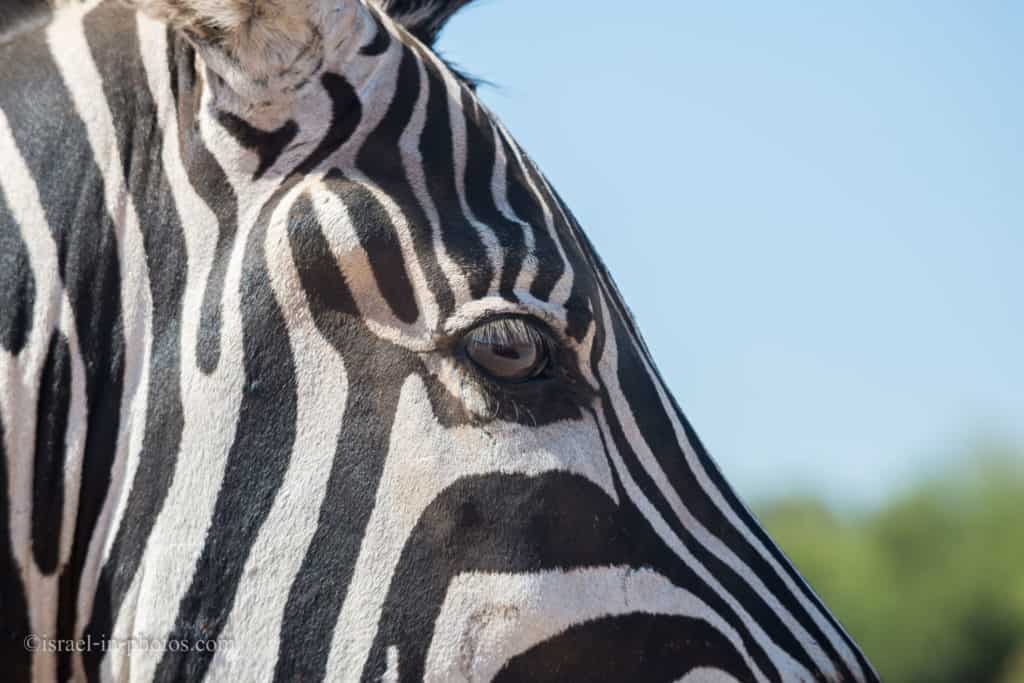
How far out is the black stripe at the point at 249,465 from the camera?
293 cm

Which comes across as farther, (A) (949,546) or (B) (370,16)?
(A) (949,546)

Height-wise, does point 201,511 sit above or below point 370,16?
below

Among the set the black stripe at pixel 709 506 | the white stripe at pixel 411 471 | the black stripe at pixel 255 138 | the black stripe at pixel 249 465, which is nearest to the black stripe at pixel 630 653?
the black stripe at pixel 709 506

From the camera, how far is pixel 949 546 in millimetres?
52469

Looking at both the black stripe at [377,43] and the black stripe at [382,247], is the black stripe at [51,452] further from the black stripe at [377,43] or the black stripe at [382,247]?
the black stripe at [377,43]

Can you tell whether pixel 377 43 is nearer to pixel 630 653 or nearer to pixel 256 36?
pixel 256 36

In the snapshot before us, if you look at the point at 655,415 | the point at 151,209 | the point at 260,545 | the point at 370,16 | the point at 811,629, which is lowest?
the point at 811,629

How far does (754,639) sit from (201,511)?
1343 millimetres

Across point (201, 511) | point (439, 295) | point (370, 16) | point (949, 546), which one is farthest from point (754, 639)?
point (949, 546)

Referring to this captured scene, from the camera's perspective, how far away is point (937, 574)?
51250mm

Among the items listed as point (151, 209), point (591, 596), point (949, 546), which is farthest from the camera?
point (949, 546)

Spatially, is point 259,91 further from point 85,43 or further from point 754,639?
point 754,639

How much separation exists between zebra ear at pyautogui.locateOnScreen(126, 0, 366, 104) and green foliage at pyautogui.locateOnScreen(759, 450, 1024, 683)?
4529 cm

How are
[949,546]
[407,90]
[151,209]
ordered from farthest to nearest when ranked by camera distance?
[949,546]
[407,90]
[151,209]
